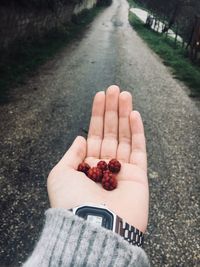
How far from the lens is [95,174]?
2406 millimetres

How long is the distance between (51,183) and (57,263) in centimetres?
79

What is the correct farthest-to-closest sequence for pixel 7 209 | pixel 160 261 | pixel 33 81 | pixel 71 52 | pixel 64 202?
1. pixel 71 52
2. pixel 33 81
3. pixel 7 209
4. pixel 160 261
5. pixel 64 202

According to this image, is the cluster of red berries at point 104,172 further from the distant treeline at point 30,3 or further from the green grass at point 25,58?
the distant treeline at point 30,3

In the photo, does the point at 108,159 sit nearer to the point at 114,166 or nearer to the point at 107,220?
the point at 114,166

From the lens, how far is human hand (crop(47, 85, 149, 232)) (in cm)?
221

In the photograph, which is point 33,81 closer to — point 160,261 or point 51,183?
point 160,261

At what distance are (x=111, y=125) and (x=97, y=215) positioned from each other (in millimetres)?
994

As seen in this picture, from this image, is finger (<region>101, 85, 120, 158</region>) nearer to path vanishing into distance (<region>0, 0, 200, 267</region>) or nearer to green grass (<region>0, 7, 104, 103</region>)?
path vanishing into distance (<region>0, 0, 200, 267</region>)

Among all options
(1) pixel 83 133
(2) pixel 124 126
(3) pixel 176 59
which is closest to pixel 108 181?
(2) pixel 124 126

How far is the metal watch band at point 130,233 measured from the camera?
1.92 metres

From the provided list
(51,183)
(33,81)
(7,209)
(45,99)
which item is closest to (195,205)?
(7,209)

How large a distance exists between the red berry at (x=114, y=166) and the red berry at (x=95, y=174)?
81 mm

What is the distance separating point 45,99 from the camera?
30.0ft

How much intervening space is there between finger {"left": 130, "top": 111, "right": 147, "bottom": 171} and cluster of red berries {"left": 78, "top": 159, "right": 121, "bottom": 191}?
0.15 metres
